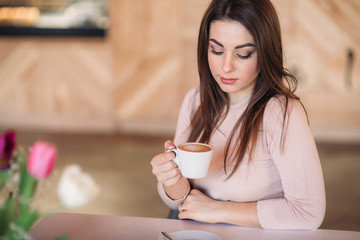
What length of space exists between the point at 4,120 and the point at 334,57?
10.1ft

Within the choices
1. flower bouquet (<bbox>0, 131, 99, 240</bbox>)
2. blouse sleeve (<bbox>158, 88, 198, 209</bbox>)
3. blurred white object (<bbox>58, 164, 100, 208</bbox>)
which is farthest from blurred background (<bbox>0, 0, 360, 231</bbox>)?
blurred white object (<bbox>58, 164, 100, 208</bbox>)

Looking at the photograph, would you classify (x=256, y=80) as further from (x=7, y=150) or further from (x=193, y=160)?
(x=7, y=150)

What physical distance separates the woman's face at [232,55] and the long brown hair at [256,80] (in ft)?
0.06

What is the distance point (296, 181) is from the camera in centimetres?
100

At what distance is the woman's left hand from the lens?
102cm

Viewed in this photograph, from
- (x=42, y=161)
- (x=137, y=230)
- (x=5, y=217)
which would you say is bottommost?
(x=137, y=230)

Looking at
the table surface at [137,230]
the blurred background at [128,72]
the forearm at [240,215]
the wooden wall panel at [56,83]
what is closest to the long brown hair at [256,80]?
the forearm at [240,215]

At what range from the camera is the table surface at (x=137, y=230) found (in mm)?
898

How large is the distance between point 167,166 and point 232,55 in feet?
1.09

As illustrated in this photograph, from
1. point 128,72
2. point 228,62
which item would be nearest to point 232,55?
point 228,62

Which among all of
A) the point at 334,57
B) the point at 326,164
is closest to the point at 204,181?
the point at 326,164

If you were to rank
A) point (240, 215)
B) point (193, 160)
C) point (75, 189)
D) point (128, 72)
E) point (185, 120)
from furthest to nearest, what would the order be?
1. point (128, 72)
2. point (185, 120)
3. point (240, 215)
4. point (193, 160)
5. point (75, 189)

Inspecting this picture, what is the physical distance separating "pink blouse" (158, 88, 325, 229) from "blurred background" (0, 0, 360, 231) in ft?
6.17

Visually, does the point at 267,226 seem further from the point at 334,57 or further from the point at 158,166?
the point at 334,57
